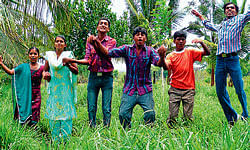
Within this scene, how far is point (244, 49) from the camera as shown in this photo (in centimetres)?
1055

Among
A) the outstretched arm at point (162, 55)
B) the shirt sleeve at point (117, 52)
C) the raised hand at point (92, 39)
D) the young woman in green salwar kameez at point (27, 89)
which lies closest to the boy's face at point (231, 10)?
the outstretched arm at point (162, 55)

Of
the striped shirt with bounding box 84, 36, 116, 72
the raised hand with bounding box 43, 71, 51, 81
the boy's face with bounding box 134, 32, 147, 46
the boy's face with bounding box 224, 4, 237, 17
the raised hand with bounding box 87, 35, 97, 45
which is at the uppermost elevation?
the boy's face with bounding box 224, 4, 237, 17

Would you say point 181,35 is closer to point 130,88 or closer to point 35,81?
point 130,88

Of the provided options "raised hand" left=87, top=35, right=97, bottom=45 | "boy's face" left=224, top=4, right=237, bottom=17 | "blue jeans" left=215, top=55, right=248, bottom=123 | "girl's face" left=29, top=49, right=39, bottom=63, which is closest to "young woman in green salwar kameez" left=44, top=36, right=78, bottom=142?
"girl's face" left=29, top=49, right=39, bottom=63

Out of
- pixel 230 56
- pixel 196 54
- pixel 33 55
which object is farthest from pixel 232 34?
pixel 33 55

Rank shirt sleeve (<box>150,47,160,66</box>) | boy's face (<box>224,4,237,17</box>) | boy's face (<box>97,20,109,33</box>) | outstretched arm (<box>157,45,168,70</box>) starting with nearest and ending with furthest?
outstretched arm (<box>157,45,168,70</box>)
shirt sleeve (<box>150,47,160,66</box>)
boy's face (<box>97,20,109,33</box>)
boy's face (<box>224,4,237,17</box>)

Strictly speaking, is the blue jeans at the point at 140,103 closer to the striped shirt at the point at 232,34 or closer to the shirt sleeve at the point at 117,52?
the shirt sleeve at the point at 117,52

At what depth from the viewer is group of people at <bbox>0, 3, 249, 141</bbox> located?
8.37ft

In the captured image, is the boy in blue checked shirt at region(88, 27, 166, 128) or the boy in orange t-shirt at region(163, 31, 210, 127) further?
the boy in orange t-shirt at region(163, 31, 210, 127)

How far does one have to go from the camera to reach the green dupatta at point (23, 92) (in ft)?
9.85

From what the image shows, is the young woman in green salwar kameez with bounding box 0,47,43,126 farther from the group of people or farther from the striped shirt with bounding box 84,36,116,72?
the striped shirt with bounding box 84,36,116,72

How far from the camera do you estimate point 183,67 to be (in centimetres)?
296

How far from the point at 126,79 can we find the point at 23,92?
1.54 meters

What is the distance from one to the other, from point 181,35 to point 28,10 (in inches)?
146
